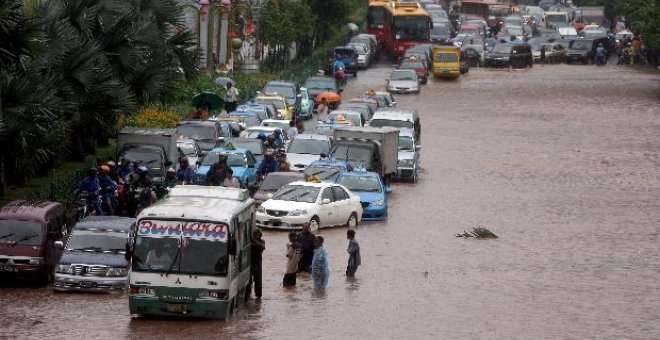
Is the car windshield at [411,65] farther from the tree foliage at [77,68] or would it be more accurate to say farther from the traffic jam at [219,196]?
the tree foliage at [77,68]

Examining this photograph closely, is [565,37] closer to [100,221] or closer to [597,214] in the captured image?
[597,214]

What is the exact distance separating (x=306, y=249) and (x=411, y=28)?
65.7m

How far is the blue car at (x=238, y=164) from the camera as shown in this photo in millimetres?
46312

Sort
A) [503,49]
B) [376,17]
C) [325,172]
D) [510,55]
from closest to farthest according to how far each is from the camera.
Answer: [325,172] < [510,55] < [503,49] < [376,17]

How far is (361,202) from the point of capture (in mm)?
43625

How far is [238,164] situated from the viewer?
47.3 meters

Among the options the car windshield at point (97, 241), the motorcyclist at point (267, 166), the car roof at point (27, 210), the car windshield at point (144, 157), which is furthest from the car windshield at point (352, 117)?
the car windshield at point (97, 241)

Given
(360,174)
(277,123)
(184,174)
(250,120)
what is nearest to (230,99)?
(250,120)

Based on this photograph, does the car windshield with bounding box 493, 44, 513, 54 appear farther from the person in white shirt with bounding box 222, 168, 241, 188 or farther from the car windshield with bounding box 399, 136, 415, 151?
the person in white shirt with bounding box 222, 168, 241, 188

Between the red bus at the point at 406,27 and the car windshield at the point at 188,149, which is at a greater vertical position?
the car windshield at the point at 188,149

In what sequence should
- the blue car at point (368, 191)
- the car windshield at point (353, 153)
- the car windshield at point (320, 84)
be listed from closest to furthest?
the blue car at point (368, 191), the car windshield at point (353, 153), the car windshield at point (320, 84)

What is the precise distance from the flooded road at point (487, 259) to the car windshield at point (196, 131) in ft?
18.8

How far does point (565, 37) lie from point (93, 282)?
79.9 m

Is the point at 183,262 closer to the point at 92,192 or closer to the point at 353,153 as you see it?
the point at 92,192
